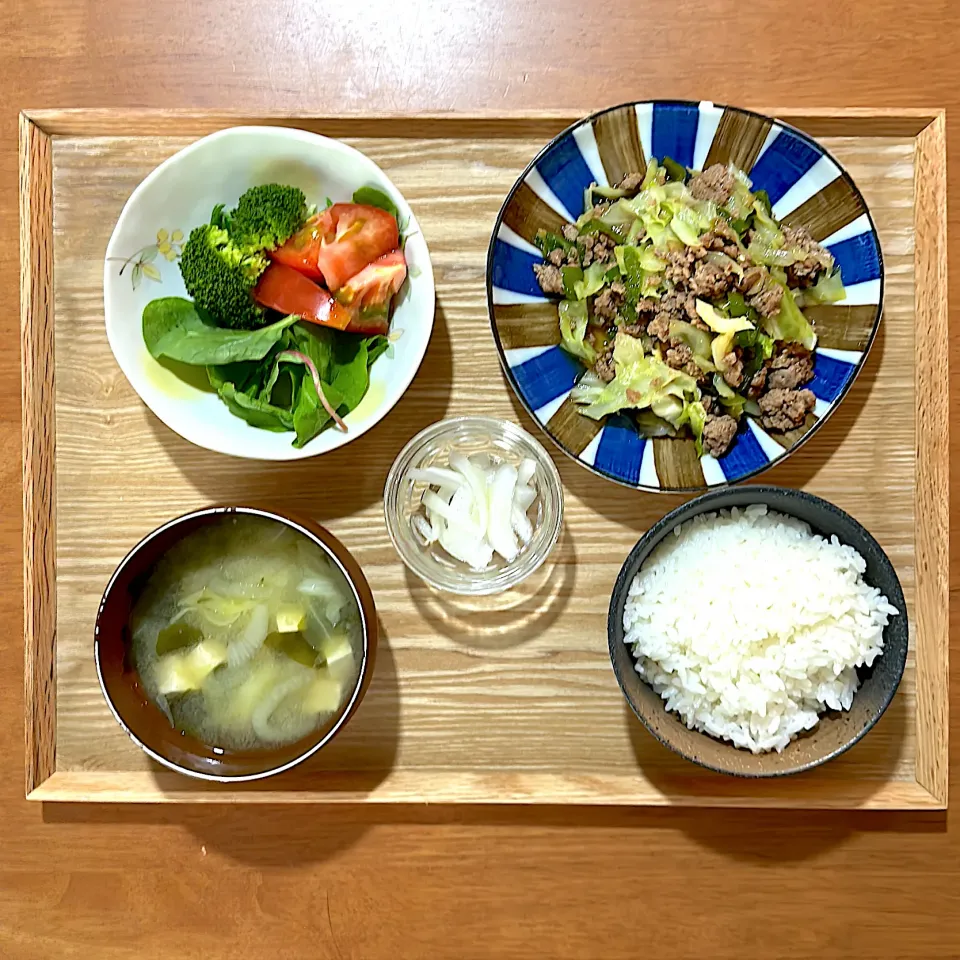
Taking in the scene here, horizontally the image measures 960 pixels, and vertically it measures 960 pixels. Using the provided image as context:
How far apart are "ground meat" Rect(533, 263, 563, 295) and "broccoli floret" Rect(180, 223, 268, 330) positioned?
0.45 meters

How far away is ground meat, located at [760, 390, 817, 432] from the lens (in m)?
1.46

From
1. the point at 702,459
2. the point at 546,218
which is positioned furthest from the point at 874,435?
the point at 546,218

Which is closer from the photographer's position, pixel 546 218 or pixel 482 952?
pixel 546 218

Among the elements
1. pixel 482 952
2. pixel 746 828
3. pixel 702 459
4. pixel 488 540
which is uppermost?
pixel 702 459

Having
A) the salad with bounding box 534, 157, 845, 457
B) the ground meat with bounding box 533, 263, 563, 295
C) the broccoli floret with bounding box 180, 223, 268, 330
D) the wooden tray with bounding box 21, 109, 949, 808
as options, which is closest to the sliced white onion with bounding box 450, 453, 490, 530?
the wooden tray with bounding box 21, 109, 949, 808

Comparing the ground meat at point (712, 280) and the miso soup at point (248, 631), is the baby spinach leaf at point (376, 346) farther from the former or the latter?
the ground meat at point (712, 280)

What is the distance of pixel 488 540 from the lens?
1.50 m

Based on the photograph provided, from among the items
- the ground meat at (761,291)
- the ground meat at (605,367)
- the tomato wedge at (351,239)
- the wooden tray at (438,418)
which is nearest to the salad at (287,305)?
the tomato wedge at (351,239)

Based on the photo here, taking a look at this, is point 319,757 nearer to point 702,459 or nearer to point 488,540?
point 488,540

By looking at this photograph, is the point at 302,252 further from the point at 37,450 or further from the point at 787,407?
the point at 787,407

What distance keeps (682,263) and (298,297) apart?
63 centimetres

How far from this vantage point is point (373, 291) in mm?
1417

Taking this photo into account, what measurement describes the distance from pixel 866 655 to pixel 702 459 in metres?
0.41

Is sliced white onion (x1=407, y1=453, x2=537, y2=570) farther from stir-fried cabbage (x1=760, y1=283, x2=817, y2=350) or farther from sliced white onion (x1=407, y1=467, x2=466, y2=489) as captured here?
stir-fried cabbage (x1=760, y1=283, x2=817, y2=350)
